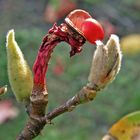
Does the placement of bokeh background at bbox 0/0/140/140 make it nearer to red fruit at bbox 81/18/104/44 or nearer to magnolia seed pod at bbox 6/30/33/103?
magnolia seed pod at bbox 6/30/33/103

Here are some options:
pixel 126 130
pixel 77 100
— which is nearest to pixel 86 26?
pixel 77 100

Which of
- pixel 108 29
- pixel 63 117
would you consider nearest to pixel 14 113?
pixel 63 117

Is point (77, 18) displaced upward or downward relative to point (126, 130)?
upward

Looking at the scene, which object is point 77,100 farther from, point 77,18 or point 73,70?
point 73,70

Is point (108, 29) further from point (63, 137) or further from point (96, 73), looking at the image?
point (96, 73)

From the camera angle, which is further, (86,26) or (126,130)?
(126,130)
